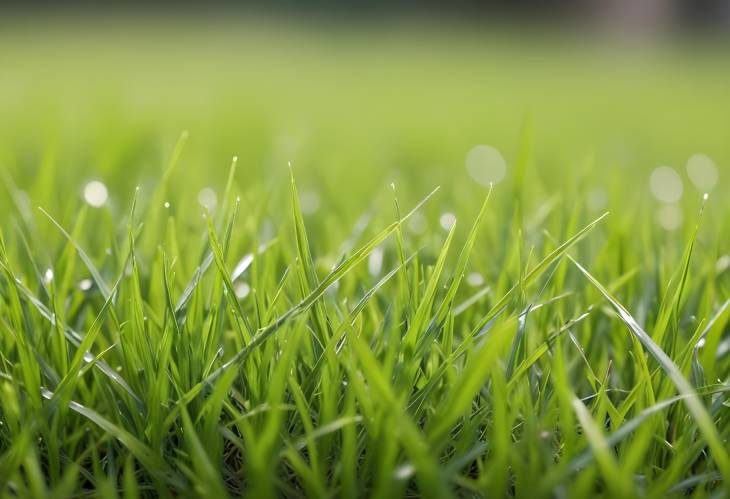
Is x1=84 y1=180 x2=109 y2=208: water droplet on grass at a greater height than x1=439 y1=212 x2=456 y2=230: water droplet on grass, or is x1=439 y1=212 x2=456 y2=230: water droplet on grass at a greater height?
x1=84 y1=180 x2=109 y2=208: water droplet on grass

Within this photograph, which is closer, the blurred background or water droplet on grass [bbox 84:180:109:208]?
water droplet on grass [bbox 84:180:109:208]

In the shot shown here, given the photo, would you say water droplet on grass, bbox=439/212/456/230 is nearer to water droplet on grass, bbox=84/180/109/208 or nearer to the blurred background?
the blurred background

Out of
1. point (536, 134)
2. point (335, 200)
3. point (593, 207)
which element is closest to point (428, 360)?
point (335, 200)

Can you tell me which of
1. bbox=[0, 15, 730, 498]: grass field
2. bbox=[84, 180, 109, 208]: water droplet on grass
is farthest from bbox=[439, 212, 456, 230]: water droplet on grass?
bbox=[84, 180, 109, 208]: water droplet on grass

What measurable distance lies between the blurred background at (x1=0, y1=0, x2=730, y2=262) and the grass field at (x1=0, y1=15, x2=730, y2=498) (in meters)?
0.02

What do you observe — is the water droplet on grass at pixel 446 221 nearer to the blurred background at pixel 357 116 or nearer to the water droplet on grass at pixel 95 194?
the blurred background at pixel 357 116

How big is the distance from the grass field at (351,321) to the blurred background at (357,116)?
2 centimetres

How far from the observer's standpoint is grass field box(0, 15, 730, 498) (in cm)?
76

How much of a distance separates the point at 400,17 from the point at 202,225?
10.5 m

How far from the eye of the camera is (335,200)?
69.3 inches

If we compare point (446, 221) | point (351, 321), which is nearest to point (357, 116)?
point (446, 221)

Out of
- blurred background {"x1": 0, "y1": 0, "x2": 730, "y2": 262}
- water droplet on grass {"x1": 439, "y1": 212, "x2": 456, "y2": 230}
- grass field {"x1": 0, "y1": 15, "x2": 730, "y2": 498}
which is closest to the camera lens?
grass field {"x1": 0, "y1": 15, "x2": 730, "y2": 498}

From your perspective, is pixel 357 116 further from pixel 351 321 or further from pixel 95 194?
pixel 351 321

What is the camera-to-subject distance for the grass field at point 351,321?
0.76m
